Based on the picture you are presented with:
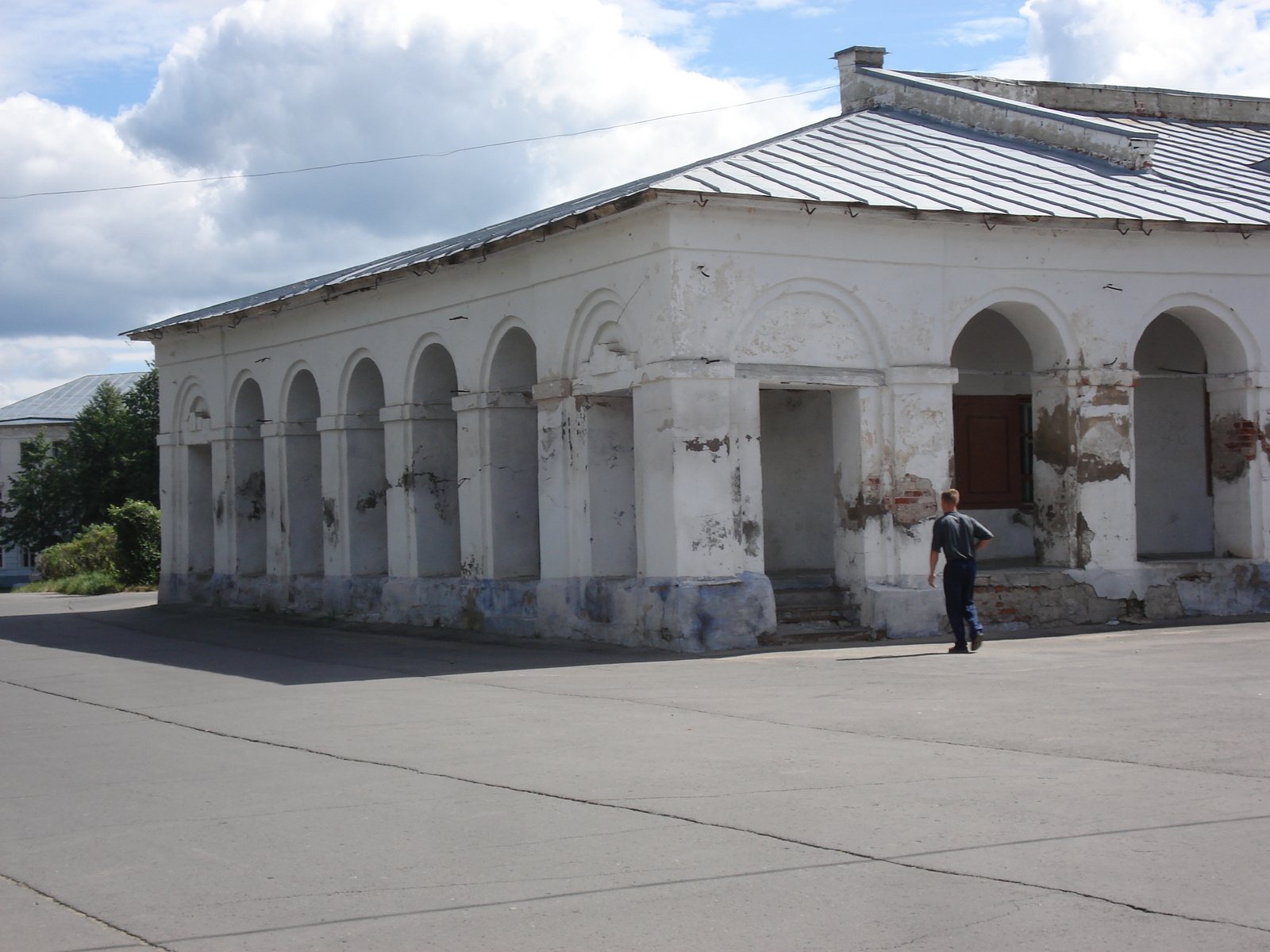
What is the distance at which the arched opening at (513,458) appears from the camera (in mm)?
Result: 17484

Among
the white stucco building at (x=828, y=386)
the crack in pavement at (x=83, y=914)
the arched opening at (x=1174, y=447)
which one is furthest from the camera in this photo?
the arched opening at (x=1174, y=447)

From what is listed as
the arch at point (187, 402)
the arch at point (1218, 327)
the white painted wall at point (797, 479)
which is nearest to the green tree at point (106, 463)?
the arch at point (187, 402)

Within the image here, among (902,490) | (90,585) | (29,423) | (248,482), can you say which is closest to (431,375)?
(248,482)

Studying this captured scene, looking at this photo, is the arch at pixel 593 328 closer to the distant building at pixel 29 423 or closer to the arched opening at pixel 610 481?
the arched opening at pixel 610 481

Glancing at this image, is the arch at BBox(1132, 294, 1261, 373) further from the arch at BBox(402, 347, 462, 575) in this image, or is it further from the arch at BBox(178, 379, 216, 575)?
the arch at BBox(178, 379, 216, 575)

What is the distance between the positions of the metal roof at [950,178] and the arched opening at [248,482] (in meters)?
4.06

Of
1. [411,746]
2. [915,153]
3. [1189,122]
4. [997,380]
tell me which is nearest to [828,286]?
[915,153]

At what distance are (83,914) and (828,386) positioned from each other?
36.1ft

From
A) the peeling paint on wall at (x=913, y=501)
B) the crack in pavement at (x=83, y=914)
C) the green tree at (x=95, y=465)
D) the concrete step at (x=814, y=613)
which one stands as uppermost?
the green tree at (x=95, y=465)

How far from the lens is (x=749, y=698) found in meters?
10.2

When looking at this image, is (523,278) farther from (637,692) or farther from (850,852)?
(850,852)

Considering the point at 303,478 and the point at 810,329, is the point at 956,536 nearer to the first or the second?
the point at 810,329

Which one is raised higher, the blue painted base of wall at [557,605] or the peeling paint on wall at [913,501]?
the peeling paint on wall at [913,501]

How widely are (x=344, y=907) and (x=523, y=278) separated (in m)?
12.4
